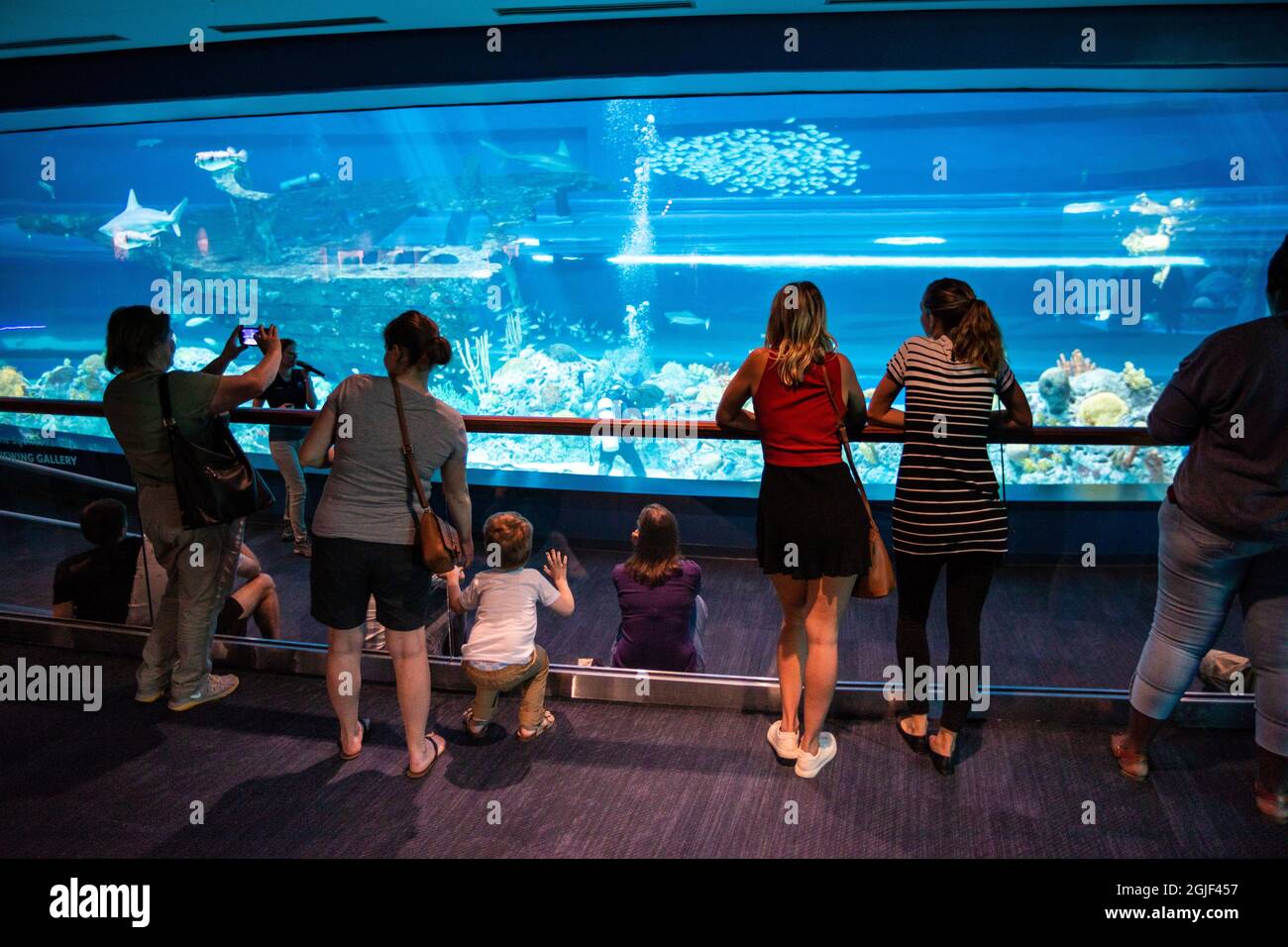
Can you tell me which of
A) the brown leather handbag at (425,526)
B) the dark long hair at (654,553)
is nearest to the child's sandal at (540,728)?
the dark long hair at (654,553)

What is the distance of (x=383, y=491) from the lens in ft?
7.02

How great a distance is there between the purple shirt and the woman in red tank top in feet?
1.68

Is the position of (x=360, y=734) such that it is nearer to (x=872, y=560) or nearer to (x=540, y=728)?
(x=540, y=728)

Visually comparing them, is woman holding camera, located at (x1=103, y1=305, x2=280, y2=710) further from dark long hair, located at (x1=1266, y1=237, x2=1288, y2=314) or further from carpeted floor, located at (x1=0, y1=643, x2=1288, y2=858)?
dark long hair, located at (x1=1266, y1=237, x2=1288, y2=314)

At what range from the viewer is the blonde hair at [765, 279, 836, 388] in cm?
203

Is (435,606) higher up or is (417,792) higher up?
(435,606)

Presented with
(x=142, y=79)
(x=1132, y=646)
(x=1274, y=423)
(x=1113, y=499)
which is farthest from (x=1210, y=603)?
(x=142, y=79)

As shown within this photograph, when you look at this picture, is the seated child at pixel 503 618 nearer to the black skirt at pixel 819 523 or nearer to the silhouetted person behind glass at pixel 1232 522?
the black skirt at pixel 819 523

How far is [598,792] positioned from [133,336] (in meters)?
2.01

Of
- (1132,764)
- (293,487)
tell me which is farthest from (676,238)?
(1132,764)

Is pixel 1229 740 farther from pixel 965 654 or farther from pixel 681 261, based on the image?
pixel 681 261

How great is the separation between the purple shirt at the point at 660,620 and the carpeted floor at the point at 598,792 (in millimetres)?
177

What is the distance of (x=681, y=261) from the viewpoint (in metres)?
12.4
